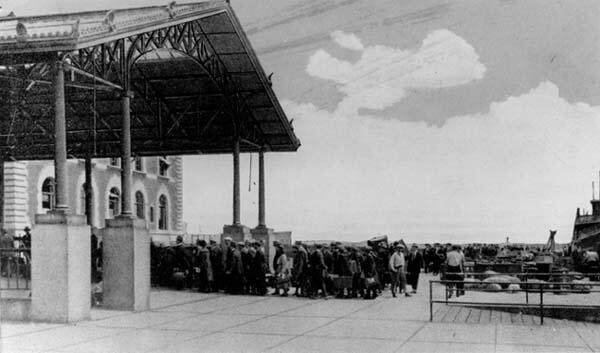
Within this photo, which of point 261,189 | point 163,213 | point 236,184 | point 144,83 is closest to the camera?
point 144,83

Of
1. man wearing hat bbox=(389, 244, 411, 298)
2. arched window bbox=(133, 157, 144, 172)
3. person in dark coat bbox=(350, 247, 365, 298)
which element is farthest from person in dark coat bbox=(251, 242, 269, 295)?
arched window bbox=(133, 157, 144, 172)

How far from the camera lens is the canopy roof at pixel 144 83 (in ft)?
47.3

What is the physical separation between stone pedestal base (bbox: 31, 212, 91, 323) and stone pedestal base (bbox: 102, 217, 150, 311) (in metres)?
1.99

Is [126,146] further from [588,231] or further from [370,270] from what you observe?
[588,231]

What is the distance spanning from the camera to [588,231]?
55750mm

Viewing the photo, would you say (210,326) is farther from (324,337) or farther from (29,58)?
(29,58)

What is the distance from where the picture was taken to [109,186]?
35688mm

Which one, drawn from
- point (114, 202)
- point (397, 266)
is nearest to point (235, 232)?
point (397, 266)

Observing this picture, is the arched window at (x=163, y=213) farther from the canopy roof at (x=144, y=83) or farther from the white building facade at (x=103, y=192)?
the canopy roof at (x=144, y=83)

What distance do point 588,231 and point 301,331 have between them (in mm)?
48903

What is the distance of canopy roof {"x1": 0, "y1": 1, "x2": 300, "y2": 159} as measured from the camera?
14.4m

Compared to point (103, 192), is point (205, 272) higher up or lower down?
lower down

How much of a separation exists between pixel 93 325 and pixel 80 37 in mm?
5251

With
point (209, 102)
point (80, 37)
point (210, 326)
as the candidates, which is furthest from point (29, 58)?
point (209, 102)
